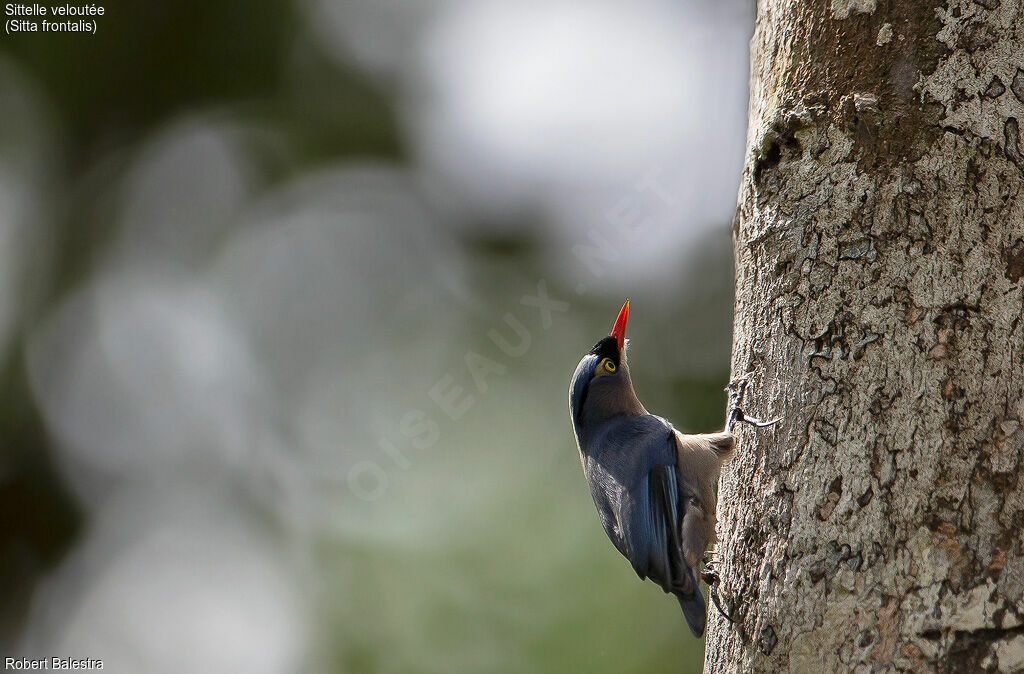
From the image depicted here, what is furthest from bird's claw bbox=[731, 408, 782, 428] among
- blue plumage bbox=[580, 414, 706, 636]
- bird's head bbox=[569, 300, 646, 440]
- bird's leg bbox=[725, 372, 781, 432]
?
bird's head bbox=[569, 300, 646, 440]

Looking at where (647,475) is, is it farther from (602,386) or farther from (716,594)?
(716,594)

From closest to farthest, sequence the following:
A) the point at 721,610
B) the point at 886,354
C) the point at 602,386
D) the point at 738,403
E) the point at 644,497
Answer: the point at 886,354 < the point at 721,610 < the point at 738,403 < the point at 644,497 < the point at 602,386

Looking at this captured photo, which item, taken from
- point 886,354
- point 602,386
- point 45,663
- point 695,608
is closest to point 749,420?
point 886,354

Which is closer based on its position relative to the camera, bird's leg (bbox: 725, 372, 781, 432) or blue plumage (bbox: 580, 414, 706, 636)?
bird's leg (bbox: 725, 372, 781, 432)

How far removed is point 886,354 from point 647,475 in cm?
134

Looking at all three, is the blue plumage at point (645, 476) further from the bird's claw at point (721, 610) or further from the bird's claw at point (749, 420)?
the bird's claw at point (721, 610)

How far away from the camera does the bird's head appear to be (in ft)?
11.8

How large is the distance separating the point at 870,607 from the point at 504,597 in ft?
15.7

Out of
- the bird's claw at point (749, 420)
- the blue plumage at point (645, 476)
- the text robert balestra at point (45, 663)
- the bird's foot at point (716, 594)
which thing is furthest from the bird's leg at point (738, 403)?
the text robert balestra at point (45, 663)

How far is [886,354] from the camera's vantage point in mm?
2061

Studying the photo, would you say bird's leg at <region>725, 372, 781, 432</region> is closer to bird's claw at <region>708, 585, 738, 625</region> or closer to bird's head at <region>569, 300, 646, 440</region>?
bird's claw at <region>708, 585, 738, 625</region>

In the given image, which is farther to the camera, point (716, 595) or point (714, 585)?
point (714, 585)

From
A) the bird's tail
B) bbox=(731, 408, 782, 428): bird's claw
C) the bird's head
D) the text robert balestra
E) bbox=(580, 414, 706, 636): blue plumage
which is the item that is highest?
bbox=(731, 408, 782, 428): bird's claw

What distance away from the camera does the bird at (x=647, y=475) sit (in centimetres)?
293
